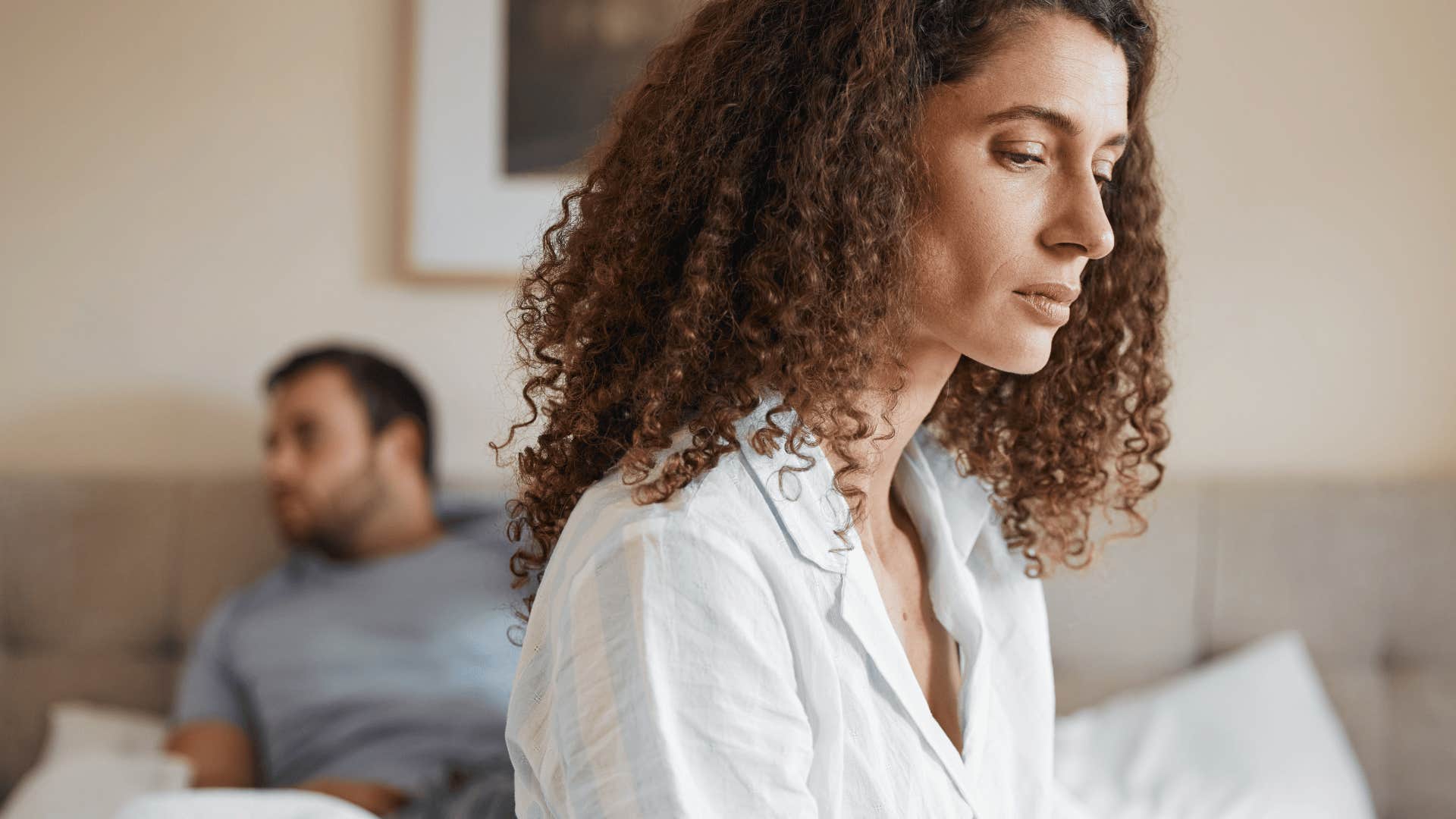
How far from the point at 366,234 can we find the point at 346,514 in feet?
1.52

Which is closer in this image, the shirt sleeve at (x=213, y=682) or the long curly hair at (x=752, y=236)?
the long curly hair at (x=752, y=236)

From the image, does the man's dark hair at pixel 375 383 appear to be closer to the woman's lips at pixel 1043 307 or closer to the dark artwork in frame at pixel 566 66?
the dark artwork in frame at pixel 566 66

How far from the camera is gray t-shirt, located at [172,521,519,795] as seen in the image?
151 centimetres

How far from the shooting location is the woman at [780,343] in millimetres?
653

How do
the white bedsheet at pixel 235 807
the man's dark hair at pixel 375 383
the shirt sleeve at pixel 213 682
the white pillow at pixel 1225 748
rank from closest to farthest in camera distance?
1. the white bedsheet at pixel 235 807
2. the white pillow at pixel 1225 748
3. the shirt sleeve at pixel 213 682
4. the man's dark hair at pixel 375 383

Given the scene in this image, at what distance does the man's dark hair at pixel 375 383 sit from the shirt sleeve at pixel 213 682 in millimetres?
351

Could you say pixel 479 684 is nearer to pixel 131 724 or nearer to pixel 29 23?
pixel 131 724

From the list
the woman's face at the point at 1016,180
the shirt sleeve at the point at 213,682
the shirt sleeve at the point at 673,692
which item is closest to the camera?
the shirt sleeve at the point at 673,692

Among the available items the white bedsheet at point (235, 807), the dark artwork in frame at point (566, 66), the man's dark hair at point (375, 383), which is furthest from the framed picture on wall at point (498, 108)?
the white bedsheet at point (235, 807)

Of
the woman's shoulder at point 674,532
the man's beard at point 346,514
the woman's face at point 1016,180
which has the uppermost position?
the woman's face at point 1016,180

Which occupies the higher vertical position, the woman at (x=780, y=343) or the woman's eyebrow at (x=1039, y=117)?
the woman's eyebrow at (x=1039, y=117)

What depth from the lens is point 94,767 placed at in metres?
1.52

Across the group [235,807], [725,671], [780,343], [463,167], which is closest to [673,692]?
[725,671]

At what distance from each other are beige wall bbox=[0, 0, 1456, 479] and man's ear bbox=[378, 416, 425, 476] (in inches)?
4.0
